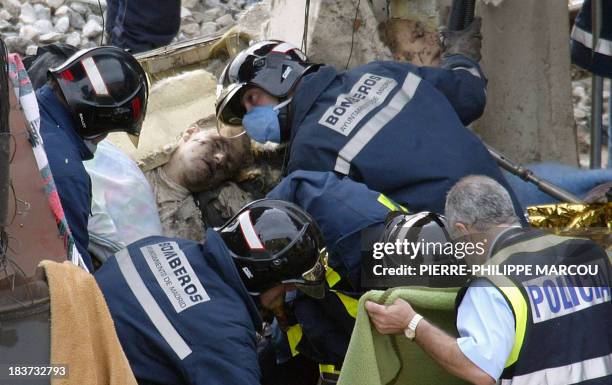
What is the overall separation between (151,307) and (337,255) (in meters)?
0.95

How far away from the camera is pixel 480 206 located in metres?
4.11

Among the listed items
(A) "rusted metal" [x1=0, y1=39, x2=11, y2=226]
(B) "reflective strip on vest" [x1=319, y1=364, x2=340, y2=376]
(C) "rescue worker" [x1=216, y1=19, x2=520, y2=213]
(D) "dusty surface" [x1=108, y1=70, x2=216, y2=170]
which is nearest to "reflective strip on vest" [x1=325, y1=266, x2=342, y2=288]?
(B) "reflective strip on vest" [x1=319, y1=364, x2=340, y2=376]

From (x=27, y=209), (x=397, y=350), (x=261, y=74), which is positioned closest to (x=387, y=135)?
(x=261, y=74)

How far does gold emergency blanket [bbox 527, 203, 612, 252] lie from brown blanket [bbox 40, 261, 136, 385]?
2.53m

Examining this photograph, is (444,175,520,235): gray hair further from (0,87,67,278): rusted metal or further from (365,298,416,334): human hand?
(0,87,67,278): rusted metal

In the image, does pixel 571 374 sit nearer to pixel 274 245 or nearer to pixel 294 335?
pixel 274 245

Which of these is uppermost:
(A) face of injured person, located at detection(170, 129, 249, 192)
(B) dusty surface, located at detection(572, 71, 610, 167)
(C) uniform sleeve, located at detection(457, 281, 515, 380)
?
(C) uniform sleeve, located at detection(457, 281, 515, 380)

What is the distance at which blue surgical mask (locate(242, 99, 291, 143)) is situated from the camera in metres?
5.50

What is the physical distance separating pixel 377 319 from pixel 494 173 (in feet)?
5.35

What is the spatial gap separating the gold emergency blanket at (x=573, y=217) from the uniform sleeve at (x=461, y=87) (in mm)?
565

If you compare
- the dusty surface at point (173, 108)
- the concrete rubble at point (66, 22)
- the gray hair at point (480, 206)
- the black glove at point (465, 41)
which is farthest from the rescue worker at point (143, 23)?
the gray hair at point (480, 206)

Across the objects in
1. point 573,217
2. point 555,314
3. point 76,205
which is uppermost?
point 555,314

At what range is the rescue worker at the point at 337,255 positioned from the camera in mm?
4699

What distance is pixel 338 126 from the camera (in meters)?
5.25
